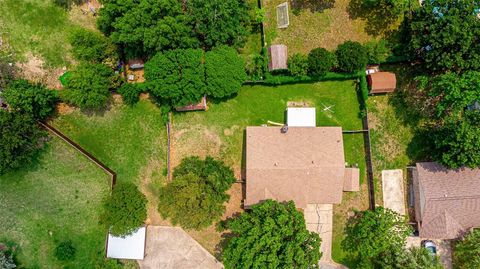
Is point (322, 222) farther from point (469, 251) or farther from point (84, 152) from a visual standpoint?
point (84, 152)

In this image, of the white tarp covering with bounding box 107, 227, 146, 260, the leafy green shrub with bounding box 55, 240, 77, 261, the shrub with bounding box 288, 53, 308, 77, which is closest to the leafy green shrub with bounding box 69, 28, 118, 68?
the shrub with bounding box 288, 53, 308, 77

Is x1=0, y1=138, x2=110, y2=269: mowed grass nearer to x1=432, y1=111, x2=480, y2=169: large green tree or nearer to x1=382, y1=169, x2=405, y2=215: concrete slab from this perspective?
x1=382, y1=169, x2=405, y2=215: concrete slab

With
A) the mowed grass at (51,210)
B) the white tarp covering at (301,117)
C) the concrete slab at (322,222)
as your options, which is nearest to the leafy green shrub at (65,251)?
the mowed grass at (51,210)

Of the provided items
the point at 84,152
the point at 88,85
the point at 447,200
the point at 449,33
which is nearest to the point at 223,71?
the point at 88,85

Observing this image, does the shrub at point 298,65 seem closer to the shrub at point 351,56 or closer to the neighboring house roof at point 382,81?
the shrub at point 351,56

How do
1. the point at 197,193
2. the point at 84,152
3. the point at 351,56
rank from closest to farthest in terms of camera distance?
the point at 197,193 → the point at 351,56 → the point at 84,152
